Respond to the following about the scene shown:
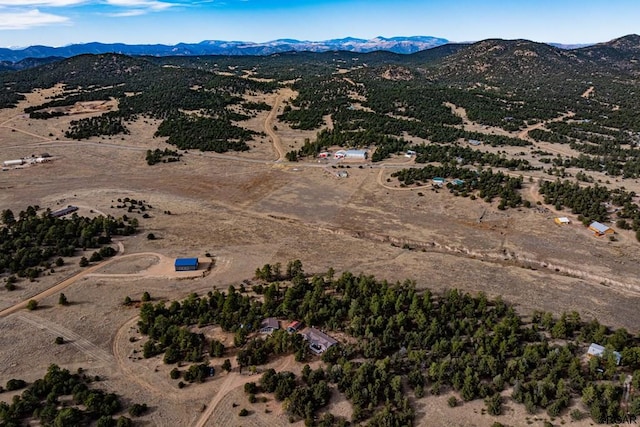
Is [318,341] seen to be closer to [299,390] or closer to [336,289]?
[299,390]

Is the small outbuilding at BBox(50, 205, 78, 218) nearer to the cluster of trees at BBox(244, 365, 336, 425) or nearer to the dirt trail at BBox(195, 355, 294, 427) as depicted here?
the dirt trail at BBox(195, 355, 294, 427)

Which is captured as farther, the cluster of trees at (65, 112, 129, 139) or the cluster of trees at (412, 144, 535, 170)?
the cluster of trees at (65, 112, 129, 139)

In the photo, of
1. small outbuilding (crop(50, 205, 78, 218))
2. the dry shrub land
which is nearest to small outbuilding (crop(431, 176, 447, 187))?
the dry shrub land

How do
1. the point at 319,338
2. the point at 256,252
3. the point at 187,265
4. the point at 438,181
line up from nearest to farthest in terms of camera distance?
the point at 319,338, the point at 187,265, the point at 256,252, the point at 438,181

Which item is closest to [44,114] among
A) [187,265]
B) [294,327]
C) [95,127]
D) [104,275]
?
[95,127]

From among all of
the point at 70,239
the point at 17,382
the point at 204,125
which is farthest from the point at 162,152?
the point at 17,382

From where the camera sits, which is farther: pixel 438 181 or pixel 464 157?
pixel 464 157

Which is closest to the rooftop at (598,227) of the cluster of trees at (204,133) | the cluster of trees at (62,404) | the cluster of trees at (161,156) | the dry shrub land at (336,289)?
the dry shrub land at (336,289)

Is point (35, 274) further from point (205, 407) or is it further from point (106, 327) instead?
point (205, 407)
